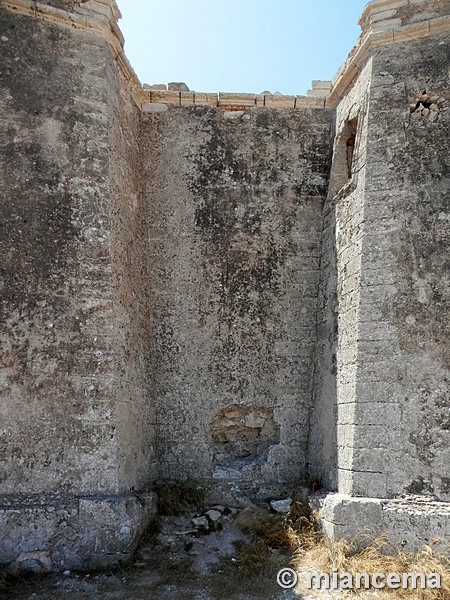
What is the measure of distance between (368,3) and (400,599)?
18.5 feet

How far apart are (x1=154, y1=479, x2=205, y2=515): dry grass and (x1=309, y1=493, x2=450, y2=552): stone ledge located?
59.8 inches

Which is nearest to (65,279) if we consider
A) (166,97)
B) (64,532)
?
(64,532)

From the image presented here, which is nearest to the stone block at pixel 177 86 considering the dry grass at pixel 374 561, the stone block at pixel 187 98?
the stone block at pixel 187 98

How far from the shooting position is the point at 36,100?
5109 millimetres

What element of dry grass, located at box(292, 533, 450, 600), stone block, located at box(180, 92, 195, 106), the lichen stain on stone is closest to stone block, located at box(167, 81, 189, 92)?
stone block, located at box(180, 92, 195, 106)

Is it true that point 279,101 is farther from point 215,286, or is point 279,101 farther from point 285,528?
point 285,528

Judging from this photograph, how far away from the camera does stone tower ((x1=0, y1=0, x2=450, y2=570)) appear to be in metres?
4.57

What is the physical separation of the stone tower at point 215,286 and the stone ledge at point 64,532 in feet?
0.05

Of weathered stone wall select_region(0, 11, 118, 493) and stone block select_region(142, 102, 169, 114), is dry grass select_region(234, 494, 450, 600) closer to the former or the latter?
weathered stone wall select_region(0, 11, 118, 493)

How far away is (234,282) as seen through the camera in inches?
245

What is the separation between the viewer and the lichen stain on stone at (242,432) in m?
6.00

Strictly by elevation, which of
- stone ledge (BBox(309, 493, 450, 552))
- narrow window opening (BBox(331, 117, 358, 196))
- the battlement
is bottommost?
stone ledge (BBox(309, 493, 450, 552))

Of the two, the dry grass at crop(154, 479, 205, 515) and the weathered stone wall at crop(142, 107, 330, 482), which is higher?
the weathered stone wall at crop(142, 107, 330, 482)

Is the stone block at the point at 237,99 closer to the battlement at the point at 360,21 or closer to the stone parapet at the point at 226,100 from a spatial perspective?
the stone parapet at the point at 226,100
